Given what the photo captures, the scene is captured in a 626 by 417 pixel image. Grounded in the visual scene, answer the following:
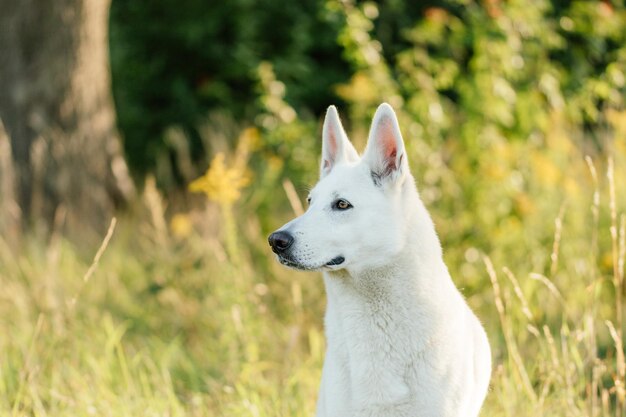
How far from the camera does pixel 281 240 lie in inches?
121

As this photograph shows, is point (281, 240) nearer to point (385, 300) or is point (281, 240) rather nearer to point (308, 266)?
point (308, 266)

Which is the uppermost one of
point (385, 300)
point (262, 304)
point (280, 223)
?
point (385, 300)

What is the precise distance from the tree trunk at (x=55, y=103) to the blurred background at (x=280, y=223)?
0.02 meters

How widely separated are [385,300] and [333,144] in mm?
780

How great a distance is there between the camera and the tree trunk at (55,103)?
704 centimetres

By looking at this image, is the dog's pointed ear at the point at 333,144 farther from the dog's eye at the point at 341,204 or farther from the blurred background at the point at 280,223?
the blurred background at the point at 280,223

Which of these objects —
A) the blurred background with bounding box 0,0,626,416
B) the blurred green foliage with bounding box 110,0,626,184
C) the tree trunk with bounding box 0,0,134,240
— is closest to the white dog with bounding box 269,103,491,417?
the blurred background with bounding box 0,0,626,416

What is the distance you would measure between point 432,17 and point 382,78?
489 millimetres

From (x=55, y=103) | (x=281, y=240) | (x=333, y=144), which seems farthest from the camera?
(x=55, y=103)

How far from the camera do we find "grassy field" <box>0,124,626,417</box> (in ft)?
13.0

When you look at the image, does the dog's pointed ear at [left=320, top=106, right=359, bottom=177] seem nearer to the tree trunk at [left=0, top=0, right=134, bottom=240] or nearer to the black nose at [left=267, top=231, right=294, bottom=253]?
the black nose at [left=267, top=231, right=294, bottom=253]

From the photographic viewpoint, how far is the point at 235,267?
4562 mm

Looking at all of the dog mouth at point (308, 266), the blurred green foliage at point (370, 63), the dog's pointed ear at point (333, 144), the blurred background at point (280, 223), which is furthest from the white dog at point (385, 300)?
the blurred green foliage at point (370, 63)

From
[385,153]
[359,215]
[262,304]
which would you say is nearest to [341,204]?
[359,215]
